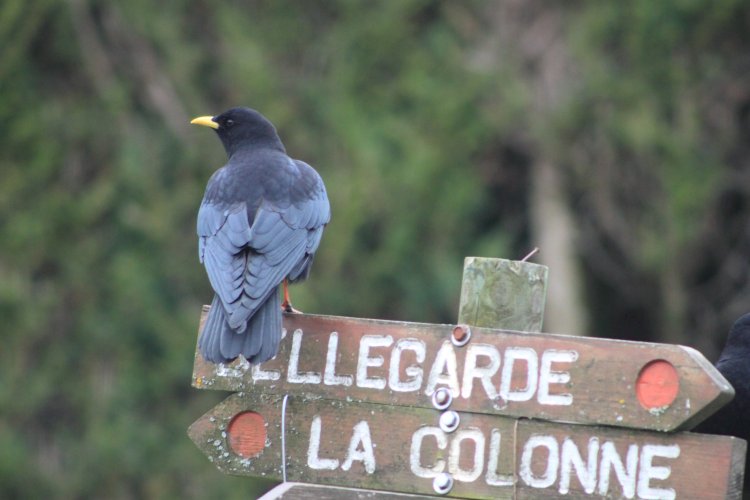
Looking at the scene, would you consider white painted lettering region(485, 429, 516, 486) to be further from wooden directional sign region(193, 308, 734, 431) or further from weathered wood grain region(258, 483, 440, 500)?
weathered wood grain region(258, 483, 440, 500)

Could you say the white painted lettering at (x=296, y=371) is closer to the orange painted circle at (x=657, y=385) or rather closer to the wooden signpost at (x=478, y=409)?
the wooden signpost at (x=478, y=409)

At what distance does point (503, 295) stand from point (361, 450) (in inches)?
19.2

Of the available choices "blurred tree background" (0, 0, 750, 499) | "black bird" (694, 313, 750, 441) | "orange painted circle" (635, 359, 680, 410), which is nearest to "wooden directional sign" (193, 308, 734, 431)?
"orange painted circle" (635, 359, 680, 410)

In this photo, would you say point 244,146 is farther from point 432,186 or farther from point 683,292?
point 683,292

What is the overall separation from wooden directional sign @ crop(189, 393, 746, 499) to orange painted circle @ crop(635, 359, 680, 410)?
0.07 metres

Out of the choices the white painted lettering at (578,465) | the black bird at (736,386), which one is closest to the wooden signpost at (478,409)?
the white painted lettering at (578,465)

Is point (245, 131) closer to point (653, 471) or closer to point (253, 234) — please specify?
point (253, 234)

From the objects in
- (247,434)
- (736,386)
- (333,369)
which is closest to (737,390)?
(736,386)

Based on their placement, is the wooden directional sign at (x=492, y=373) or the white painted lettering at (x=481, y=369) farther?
the white painted lettering at (x=481, y=369)

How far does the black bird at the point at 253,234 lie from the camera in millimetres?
2715

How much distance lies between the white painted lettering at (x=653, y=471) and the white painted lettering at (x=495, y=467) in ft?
0.89

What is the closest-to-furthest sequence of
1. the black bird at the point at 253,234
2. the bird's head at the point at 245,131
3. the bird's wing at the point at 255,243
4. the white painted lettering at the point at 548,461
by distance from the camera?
the white painted lettering at the point at 548,461 < the black bird at the point at 253,234 < the bird's wing at the point at 255,243 < the bird's head at the point at 245,131

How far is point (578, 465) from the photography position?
7.63 feet

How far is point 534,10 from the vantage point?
8477 mm
